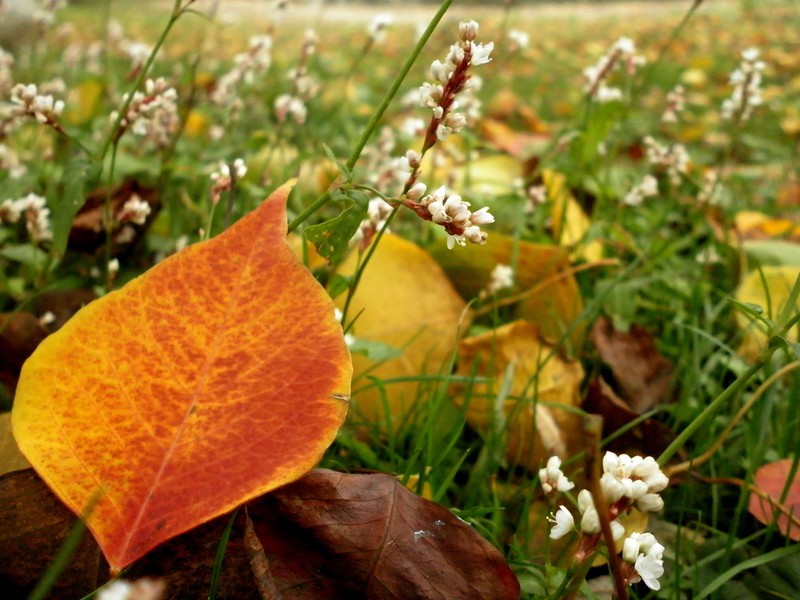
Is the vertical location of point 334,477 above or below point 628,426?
above

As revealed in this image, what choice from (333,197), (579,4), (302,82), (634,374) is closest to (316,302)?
(333,197)

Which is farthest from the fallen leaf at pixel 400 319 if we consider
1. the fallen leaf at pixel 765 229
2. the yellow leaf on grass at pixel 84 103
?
the yellow leaf on grass at pixel 84 103

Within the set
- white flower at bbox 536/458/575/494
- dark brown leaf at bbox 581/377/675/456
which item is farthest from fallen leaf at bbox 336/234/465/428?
white flower at bbox 536/458/575/494

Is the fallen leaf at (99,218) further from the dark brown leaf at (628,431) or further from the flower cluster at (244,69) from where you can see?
the dark brown leaf at (628,431)

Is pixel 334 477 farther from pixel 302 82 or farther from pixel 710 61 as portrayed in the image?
pixel 710 61

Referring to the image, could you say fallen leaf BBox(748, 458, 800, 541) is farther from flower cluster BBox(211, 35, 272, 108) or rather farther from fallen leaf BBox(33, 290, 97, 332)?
flower cluster BBox(211, 35, 272, 108)

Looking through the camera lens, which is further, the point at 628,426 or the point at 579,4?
the point at 579,4
